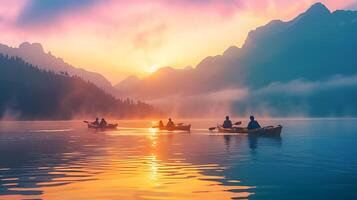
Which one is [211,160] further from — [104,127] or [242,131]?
[104,127]

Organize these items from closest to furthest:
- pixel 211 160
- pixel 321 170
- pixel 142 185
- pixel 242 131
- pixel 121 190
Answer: pixel 121 190, pixel 142 185, pixel 321 170, pixel 211 160, pixel 242 131

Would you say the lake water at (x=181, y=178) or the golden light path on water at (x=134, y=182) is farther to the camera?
the lake water at (x=181, y=178)

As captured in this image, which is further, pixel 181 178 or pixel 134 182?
pixel 181 178

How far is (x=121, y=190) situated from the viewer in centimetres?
2655

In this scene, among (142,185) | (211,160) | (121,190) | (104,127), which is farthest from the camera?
(104,127)

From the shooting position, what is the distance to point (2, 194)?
2555 cm

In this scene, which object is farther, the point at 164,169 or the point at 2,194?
the point at 164,169

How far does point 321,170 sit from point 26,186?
2293 centimetres

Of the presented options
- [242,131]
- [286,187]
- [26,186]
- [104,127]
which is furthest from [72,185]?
[104,127]

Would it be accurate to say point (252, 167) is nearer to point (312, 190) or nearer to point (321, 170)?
point (321, 170)

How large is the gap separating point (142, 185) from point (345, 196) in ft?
39.6

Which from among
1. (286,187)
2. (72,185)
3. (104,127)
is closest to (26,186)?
(72,185)

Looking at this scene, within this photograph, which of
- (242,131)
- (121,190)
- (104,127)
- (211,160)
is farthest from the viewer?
(104,127)

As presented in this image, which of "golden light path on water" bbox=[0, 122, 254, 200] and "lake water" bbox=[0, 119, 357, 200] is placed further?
"lake water" bbox=[0, 119, 357, 200]
